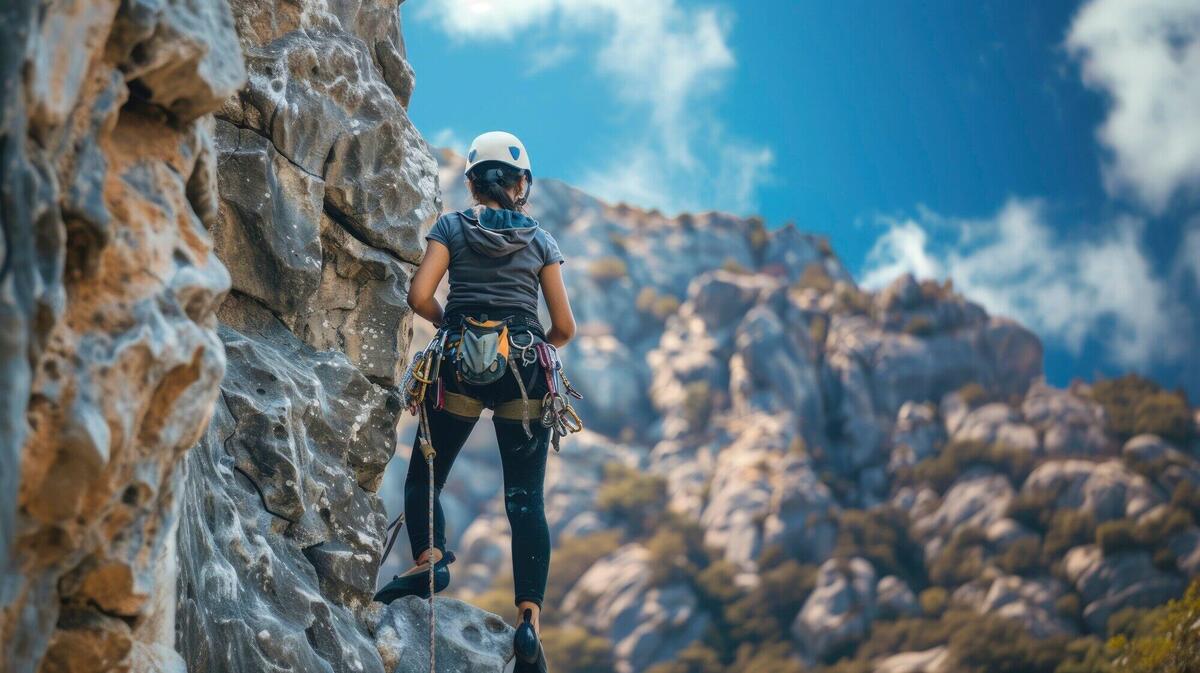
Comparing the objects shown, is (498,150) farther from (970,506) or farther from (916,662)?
(970,506)

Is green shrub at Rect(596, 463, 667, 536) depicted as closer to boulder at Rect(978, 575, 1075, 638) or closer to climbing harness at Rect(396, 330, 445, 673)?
boulder at Rect(978, 575, 1075, 638)

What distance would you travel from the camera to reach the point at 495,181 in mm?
7711

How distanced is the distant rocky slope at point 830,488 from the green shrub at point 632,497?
0.13m

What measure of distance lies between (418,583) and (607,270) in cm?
8291

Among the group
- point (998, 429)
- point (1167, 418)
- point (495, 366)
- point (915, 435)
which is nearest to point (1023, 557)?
point (998, 429)

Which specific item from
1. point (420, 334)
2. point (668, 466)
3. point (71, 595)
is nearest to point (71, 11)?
point (71, 595)

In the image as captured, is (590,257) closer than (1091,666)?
No

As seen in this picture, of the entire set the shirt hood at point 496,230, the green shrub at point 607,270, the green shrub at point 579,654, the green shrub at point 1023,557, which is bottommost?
the shirt hood at point 496,230

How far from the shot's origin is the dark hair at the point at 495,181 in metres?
7.70

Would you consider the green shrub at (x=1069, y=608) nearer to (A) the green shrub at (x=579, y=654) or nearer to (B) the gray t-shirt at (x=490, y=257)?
(A) the green shrub at (x=579, y=654)

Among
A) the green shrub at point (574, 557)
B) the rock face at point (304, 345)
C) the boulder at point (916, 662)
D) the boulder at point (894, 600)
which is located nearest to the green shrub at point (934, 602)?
the boulder at point (894, 600)

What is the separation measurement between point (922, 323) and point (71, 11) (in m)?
74.4

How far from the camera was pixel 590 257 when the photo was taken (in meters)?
92.2

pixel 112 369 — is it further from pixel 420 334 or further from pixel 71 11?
pixel 420 334
